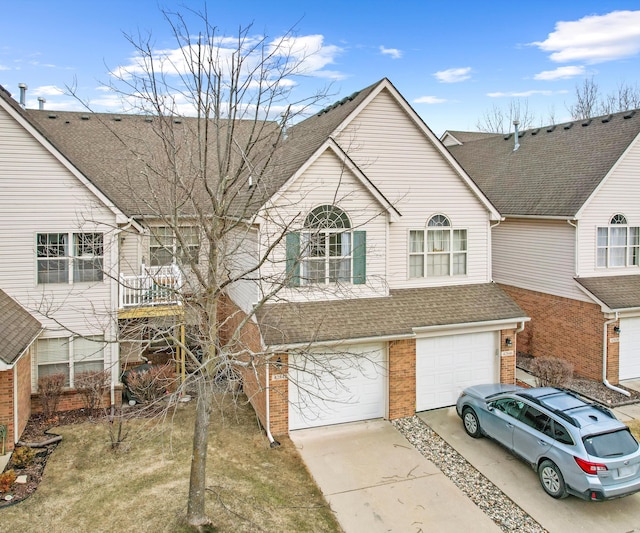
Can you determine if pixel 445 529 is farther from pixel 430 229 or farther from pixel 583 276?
pixel 583 276

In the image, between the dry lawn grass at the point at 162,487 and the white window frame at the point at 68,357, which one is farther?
the white window frame at the point at 68,357

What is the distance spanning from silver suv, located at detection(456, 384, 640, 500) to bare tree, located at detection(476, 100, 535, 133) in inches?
1611

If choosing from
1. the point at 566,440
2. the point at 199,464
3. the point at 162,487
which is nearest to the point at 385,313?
the point at 566,440

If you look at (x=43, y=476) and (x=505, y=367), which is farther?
(x=505, y=367)

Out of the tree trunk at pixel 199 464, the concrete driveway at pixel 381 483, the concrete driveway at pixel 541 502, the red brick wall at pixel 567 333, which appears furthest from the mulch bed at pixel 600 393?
the tree trunk at pixel 199 464

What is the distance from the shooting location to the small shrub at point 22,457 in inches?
403

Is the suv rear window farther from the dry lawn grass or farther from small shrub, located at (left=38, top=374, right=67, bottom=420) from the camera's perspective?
small shrub, located at (left=38, top=374, right=67, bottom=420)

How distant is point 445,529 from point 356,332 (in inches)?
190

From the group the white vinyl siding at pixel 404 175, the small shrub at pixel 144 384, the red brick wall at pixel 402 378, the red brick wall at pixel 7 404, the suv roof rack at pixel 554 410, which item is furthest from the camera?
the white vinyl siding at pixel 404 175


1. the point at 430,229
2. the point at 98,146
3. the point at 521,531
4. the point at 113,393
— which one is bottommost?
the point at 521,531

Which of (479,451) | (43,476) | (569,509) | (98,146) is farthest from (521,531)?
(98,146)

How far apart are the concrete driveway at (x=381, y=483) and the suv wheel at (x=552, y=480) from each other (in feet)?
5.21

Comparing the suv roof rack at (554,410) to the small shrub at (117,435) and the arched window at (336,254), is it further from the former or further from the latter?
the small shrub at (117,435)

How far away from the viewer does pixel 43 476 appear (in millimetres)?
9953
